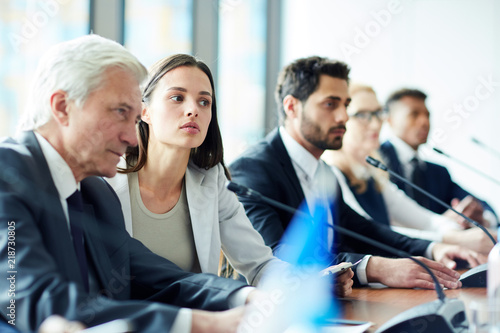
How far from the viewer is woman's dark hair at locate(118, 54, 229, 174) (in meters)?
1.94

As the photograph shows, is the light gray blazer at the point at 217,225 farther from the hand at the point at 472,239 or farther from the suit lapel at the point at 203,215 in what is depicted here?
the hand at the point at 472,239

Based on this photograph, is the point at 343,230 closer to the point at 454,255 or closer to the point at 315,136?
the point at 454,255

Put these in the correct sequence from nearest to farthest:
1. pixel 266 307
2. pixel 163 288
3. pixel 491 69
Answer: pixel 266 307
pixel 163 288
pixel 491 69

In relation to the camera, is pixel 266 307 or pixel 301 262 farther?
pixel 301 262

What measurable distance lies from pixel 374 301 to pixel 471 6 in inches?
168

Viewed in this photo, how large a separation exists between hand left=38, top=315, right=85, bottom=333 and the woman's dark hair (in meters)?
0.96

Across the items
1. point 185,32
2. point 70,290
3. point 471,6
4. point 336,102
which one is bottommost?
point 70,290

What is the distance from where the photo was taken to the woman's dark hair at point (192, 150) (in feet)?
6.35

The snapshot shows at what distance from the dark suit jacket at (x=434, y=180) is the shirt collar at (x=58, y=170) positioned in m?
2.78

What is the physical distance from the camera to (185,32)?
3.84 metres

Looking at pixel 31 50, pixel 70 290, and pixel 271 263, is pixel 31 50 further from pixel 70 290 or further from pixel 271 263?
pixel 70 290

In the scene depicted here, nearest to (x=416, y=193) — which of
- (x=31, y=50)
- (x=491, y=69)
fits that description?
(x=491, y=69)

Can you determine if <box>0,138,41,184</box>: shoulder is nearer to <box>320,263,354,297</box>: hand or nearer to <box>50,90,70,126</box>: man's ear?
<box>50,90,70,126</box>: man's ear

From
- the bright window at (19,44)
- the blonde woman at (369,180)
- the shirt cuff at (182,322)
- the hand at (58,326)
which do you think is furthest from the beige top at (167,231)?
the blonde woman at (369,180)
